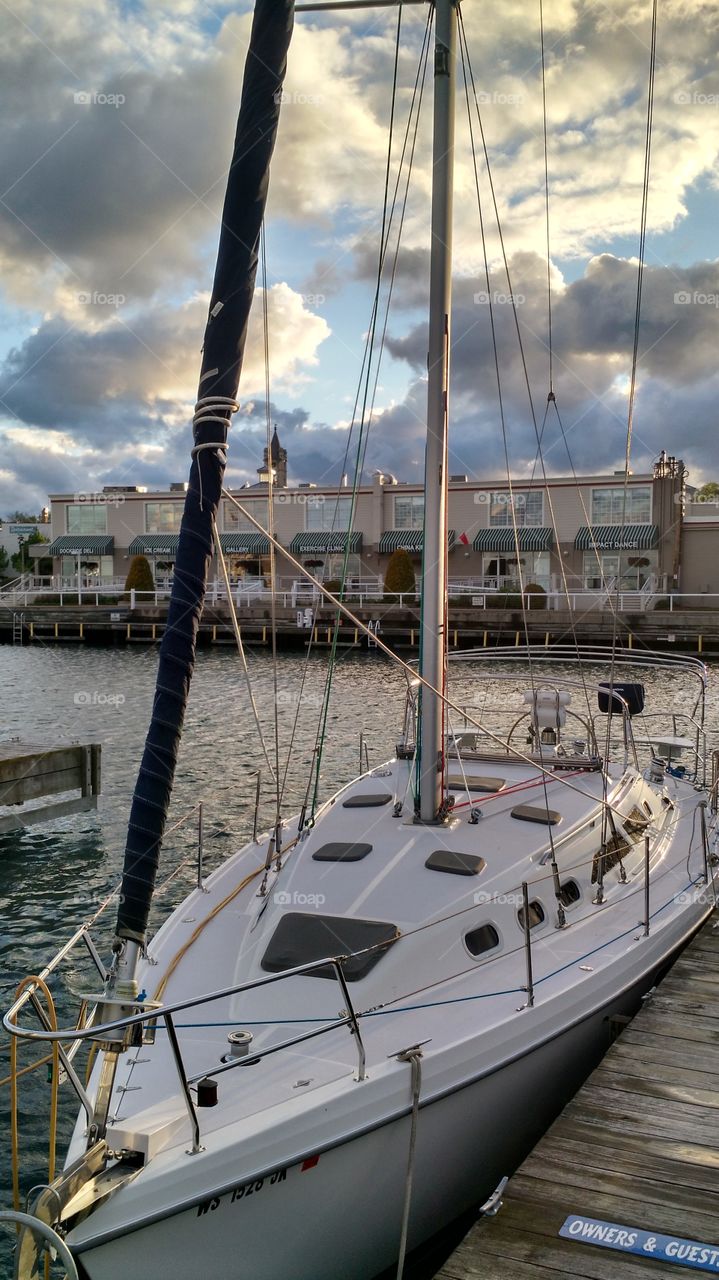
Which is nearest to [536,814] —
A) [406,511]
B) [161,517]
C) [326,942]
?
[326,942]

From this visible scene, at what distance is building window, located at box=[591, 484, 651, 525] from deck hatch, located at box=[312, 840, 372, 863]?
148ft

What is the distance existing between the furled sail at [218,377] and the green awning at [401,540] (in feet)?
152

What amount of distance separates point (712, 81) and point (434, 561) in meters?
5.86

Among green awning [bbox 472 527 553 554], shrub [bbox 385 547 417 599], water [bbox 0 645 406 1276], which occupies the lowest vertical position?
water [bbox 0 645 406 1276]

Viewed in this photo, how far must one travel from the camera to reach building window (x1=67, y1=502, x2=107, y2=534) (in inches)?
2406

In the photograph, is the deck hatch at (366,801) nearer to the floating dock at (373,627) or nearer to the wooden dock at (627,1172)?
the wooden dock at (627,1172)

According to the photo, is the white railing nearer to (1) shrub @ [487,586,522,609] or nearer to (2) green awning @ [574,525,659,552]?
(1) shrub @ [487,586,522,609]

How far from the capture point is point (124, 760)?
17.2 m

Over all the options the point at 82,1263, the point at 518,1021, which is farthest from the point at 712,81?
the point at 82,1263

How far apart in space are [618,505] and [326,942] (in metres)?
47.7

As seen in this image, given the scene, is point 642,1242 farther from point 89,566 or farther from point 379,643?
point 89,566

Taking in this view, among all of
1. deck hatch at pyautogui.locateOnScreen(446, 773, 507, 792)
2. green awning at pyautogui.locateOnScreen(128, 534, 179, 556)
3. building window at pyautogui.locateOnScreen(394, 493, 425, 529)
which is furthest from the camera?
green awning at pyautogui.locateOnScreen(128, 534, 179, 556)

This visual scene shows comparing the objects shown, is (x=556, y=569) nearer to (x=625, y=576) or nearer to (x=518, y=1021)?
(x=625, y=576)

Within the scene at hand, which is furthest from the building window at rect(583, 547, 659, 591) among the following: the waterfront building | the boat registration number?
the boat registration number
